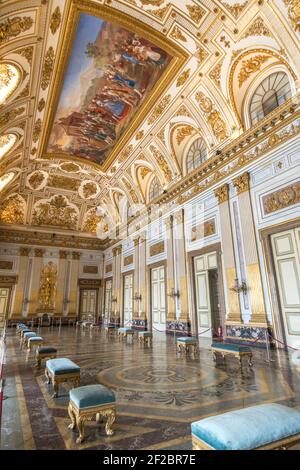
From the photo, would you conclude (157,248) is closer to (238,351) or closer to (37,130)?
(37,130)

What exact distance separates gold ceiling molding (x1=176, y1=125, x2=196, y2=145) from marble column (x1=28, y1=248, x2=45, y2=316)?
13.1 m

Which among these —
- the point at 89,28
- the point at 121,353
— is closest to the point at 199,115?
the point at 89,28

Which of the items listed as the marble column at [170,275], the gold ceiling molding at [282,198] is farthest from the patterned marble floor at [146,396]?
the marble column at [170,275]

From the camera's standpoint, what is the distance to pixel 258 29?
7230 millimetres

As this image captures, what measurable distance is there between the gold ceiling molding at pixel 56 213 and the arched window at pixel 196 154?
11040mm

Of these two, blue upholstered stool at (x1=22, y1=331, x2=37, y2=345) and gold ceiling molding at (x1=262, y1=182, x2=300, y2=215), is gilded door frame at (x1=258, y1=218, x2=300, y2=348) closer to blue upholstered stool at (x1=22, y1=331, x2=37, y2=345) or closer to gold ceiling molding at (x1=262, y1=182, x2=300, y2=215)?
gold ceiling molding at (x1=262, y1=182, x2=300, y2=215)

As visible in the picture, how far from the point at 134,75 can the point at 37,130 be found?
5.17 metres

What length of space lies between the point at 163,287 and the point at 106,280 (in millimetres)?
8804

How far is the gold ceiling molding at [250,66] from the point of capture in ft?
26.5

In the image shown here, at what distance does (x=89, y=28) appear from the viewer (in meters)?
7.89

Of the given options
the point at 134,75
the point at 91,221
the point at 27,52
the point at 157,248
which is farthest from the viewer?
the point at 91,221

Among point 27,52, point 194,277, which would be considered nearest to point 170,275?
point 194,277

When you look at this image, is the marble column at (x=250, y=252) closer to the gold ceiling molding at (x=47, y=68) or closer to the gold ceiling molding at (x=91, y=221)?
the gold ceiling molding at (x=47, y=68)

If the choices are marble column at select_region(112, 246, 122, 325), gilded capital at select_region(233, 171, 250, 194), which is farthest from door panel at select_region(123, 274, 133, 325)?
gilded capital at select_region(233, 171, 250, 194)
